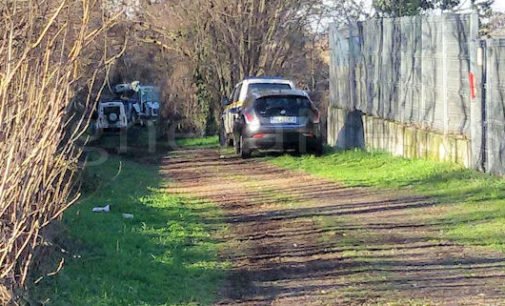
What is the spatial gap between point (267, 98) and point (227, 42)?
12.8 meters

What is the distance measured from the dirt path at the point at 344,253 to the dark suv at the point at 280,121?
4813mm

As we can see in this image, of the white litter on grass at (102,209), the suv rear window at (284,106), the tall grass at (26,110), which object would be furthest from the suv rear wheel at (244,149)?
the tall grass at (26,110)

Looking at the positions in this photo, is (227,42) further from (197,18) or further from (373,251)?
(373,251)

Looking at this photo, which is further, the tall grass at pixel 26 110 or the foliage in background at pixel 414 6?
the foliage in background at pixel 414 6

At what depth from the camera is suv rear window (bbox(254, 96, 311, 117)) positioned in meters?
19.3

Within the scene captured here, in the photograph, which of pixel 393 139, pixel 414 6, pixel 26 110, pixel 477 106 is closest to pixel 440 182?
pixel 477 106

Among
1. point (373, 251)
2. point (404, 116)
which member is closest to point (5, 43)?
point (373, 251)

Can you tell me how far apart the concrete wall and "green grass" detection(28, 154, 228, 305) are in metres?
4.51

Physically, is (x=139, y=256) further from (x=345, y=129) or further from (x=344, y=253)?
(x=345, y=129)

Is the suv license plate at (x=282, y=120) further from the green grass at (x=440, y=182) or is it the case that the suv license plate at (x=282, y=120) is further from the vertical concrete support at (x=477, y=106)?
the vertical concrete support at (x=477, y=106)

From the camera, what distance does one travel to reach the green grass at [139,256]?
7.46 meters

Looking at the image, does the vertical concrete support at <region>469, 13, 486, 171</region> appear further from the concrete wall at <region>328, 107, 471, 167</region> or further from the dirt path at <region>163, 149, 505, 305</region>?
the dirt path at <region>163, 149, 505, 305</region>

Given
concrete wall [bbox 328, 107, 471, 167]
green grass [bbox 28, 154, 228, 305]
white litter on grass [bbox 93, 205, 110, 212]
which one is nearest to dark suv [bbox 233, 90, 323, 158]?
concrete wall [bbox 328, 107, 471, 167]

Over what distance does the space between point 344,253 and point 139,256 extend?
203cm
